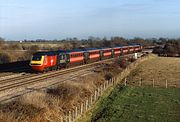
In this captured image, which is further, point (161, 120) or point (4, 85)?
point (4, 85)

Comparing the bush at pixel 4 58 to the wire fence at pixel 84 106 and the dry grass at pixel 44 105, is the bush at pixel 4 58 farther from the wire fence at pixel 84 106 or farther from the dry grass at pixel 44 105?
the dry grass at pixel 44 105

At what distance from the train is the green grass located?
36.9 feet

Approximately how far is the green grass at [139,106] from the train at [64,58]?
11.3 m

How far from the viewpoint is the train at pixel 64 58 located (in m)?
42.6

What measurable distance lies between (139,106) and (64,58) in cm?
2424

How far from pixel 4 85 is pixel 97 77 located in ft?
34.6

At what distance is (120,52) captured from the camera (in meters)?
84.9

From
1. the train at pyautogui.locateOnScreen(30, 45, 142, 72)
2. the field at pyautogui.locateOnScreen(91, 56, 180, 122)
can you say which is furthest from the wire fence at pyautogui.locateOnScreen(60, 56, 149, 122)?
the train at pyautogui.locateOnScreen(30, 45, 142, 72)

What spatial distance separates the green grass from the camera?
2203 centimetres

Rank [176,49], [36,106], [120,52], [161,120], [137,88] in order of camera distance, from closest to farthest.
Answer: [36,106], [161,120], [137,88], [120,52], [176,49]

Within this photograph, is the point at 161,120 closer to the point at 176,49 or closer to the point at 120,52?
the point at 120,52

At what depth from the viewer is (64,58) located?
49031mm

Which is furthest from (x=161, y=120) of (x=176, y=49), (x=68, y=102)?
(x=176, y=49)

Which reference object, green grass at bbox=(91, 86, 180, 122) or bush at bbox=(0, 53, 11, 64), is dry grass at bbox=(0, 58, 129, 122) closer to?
green grass at bbox=(91, 86, 180, 122)
